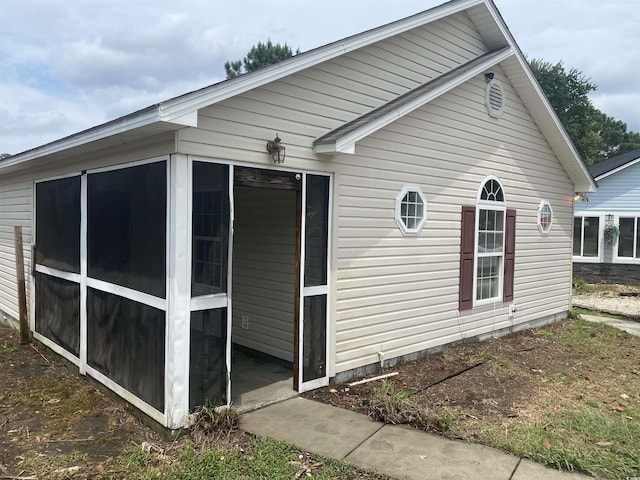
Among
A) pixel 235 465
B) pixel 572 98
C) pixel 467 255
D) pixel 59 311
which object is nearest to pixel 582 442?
pixel 235 465

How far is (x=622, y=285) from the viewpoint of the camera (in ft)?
52.6

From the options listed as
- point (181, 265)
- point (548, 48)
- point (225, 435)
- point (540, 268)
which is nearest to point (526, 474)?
point (225, 435)

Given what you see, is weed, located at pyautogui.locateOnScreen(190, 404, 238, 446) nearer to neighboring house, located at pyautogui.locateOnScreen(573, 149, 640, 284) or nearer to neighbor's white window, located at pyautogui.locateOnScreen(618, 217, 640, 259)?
neighboring house, located at pyautogui.locateOnScreen(573, 149, 640, 284)

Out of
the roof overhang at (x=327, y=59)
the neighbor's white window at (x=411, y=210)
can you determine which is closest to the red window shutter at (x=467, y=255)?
the neighbor's white window at (x=411, y=210)

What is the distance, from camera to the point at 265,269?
6.20 m

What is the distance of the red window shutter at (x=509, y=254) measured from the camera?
7.85 metres

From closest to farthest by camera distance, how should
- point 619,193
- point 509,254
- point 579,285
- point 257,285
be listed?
point 257,285 → point 509,254 → point 579,285 → point 619,193

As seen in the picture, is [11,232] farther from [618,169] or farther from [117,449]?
[618,169]

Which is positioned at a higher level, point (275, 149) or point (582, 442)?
point (275, 149)

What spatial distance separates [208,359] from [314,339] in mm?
1329

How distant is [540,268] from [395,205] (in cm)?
461

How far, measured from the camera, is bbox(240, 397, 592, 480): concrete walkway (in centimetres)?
337

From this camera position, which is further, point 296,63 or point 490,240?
point 490,240

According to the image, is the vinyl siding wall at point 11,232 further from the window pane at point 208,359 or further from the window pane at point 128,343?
the window pane at point 208,359
